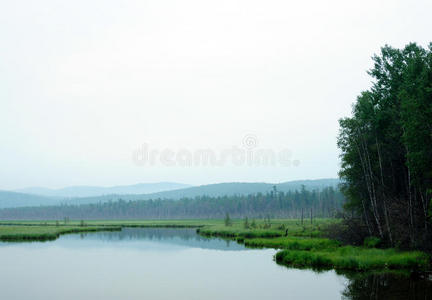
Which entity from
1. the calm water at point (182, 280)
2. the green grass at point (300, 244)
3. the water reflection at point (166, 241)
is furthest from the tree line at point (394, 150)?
the water reflection at point (166, 241)

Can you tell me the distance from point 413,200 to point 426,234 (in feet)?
22.7

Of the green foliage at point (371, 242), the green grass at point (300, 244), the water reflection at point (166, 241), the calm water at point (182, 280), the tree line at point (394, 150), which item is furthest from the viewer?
the water reflection at point (166, 241)

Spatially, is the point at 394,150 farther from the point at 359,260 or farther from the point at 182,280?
the point at 182,280

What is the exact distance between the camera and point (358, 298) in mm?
24844

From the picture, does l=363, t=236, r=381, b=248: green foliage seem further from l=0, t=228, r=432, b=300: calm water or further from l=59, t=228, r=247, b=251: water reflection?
l=59, t=228, r=247, b=251: water reflection

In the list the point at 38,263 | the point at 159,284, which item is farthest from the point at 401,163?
the point at 38,263

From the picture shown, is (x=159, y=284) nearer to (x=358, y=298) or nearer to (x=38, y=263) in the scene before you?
(x=358, y=298)

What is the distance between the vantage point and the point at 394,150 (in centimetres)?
4453

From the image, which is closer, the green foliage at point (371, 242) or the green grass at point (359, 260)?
the green grass at point (359, 260)

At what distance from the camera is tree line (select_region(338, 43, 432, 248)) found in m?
33.2

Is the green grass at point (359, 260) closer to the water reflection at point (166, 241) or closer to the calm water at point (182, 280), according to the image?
the calm water at point (182, 280)

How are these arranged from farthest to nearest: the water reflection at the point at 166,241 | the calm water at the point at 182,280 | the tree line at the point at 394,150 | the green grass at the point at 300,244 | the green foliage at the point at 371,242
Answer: the water reflection at the point at 166,241, the green grass at the point at 300,244, the green foliage at the point at 371,242, the tree line at the point at 394,150, the calm water at the point at 182,280

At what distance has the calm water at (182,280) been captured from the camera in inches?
1065

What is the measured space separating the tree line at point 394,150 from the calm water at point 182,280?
30.5ft
